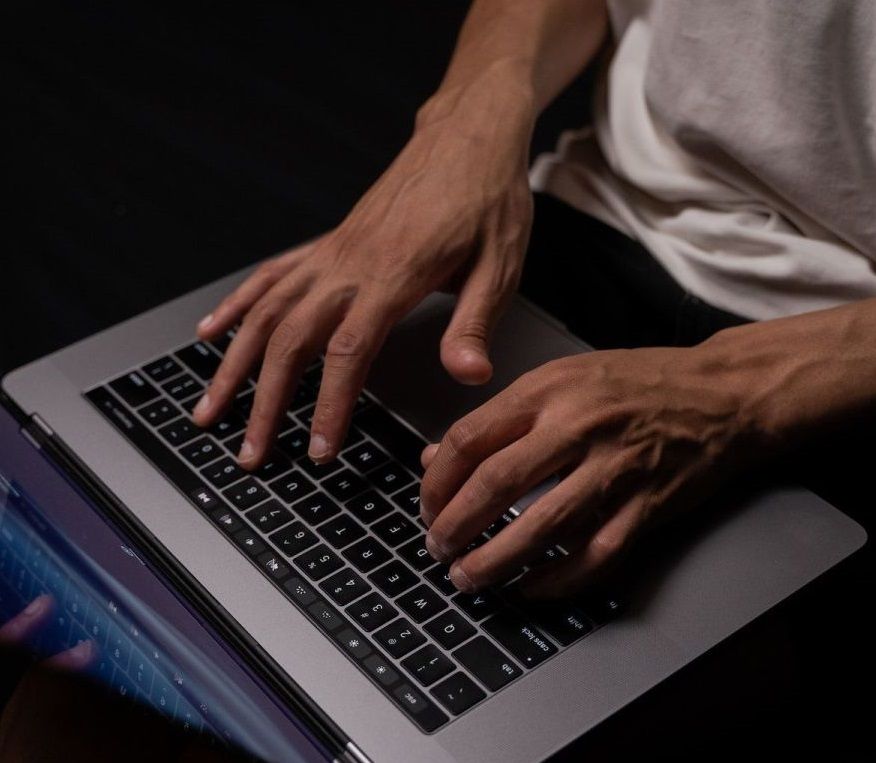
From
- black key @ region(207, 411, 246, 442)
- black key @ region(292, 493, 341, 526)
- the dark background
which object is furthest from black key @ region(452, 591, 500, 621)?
the dark background

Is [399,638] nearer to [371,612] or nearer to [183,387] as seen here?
[371,612]

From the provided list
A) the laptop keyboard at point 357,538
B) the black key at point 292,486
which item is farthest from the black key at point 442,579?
the black key at point 292,486

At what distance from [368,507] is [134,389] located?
200mm

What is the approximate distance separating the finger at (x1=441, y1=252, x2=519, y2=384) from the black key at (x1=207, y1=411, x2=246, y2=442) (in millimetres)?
146

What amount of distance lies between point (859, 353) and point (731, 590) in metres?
0.18

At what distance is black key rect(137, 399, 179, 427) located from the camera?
82cm

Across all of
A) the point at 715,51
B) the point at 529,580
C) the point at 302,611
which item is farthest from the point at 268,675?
the point at 715,51

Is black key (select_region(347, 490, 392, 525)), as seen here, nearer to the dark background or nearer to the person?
the person

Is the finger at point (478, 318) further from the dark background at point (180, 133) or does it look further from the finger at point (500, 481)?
the dark background at point (180, 133)

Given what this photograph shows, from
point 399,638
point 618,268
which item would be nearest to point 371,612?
point 399,638

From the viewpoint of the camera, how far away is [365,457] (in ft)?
2.59

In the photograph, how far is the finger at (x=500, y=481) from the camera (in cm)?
69

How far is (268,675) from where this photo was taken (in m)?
0.68

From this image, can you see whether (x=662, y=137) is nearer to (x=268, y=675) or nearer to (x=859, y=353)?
(x=859, y=353)
